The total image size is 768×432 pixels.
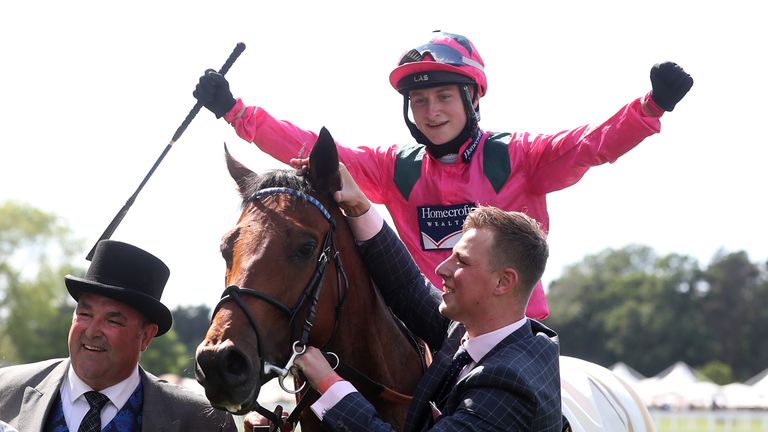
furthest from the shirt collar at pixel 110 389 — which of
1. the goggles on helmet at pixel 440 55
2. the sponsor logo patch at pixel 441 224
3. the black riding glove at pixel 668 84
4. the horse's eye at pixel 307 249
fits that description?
the black riding glove at pixel 668 84

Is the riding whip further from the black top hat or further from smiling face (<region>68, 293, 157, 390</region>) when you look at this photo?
smiling face (<region>68, 293, 157, 390</region>)

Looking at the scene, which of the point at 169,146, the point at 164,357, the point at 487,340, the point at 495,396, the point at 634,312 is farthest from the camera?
the point at 634,312

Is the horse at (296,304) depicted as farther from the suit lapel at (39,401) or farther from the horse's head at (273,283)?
the suit lapel at (39,401)

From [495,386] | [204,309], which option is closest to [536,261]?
[495,386]

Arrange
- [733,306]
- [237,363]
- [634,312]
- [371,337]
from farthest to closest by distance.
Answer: [634,312] → [733,306] → [371,337] → [237,363]

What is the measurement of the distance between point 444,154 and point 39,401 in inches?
92.8

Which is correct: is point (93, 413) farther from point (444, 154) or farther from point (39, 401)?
point (444, 154)

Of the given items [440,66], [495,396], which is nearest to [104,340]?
[495,396]

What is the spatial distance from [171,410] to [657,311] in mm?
90659

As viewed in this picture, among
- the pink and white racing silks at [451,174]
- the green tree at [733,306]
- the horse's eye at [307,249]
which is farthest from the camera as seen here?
the green tree at [733,306]

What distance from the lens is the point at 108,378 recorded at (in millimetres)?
4332

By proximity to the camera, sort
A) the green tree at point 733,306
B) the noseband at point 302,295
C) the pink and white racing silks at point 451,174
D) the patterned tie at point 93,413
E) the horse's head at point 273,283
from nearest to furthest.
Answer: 1. the horse's head at point 273,283
2. the noseband at point 302,295
3. the patterned tie at point 93,413
4. the pink and white racing silks at point 451,174
5. the green tree at point 733,306

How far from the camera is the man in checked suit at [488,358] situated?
3408 mm

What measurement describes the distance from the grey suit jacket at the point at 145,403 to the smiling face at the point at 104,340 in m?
0.16
